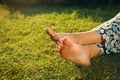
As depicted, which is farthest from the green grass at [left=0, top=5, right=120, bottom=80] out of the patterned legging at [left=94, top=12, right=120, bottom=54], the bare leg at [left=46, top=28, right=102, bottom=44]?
the bare leg at [left=46, top=28, right=102, bottom=44]

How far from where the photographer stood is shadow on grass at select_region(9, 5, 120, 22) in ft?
18.6

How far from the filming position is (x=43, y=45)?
4.53 meters

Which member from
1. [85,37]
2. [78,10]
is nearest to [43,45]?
[85,37]

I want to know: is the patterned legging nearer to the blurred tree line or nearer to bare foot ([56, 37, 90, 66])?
bare foot ([56, 37, 90, 66])

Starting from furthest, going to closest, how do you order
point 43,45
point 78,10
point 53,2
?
point 53,2 → point 78,10 → point 43,45

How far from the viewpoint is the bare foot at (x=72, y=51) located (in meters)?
2.92

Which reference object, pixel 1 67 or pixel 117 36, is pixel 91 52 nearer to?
Result: pixel 117 36

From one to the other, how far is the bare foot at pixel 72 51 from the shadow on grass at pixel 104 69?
637mm

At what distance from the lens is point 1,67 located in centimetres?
391

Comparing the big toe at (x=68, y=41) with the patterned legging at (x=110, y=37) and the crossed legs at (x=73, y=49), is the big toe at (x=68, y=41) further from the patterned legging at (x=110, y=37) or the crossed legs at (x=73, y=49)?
the patterned legging at (x=110, y=37)

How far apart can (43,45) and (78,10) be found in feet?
5.77

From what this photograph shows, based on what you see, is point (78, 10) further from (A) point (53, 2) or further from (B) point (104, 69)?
(B) point (104, 69)

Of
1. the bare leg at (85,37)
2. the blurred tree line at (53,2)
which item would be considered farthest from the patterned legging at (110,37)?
the blurred tree line at (53,2)

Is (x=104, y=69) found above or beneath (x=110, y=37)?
beneath
